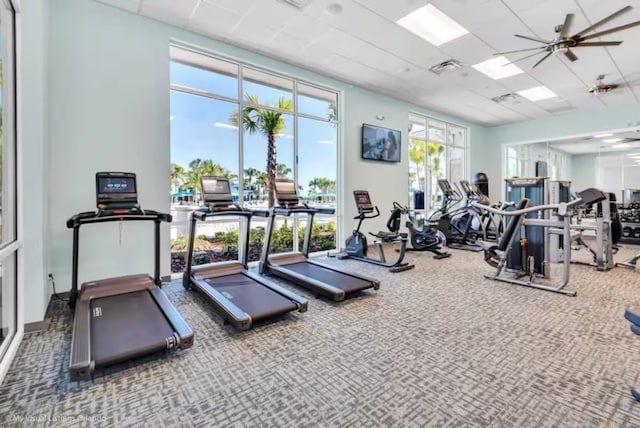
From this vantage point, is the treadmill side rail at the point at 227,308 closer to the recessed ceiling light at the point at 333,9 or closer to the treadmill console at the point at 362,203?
the treadmill console at the point at 362,203

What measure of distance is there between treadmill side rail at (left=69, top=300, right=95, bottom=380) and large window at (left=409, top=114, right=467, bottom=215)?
7447 mm

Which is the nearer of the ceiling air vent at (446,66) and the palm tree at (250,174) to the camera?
the palm tree at (250,174)

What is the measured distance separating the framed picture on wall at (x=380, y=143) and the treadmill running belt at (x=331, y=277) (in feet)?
11.6

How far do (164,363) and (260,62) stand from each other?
501cm

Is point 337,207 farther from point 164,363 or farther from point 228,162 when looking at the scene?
point 164,363

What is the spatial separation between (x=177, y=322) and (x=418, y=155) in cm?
785

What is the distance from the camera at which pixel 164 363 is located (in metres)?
2.38

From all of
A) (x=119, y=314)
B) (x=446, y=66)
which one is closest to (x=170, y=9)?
(x=119, y=314)

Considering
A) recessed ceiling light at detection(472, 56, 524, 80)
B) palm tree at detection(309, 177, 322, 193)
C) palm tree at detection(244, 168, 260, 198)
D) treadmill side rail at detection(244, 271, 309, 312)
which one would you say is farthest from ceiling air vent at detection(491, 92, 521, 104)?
treadmill side rail at detection(244, 271, 309, 312)

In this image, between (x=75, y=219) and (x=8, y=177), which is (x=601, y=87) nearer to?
(x=75, y=219)

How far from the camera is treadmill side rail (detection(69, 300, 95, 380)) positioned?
1.99m

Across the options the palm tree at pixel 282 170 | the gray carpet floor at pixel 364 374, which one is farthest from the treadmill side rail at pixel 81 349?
the palm tree at pixel 282 170

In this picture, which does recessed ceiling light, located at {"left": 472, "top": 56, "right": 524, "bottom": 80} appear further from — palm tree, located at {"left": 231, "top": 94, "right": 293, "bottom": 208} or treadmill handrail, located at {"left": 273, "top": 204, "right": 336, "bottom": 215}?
treadmill handrail, located at {"left": 273, "top": 204, "right": 336, "bottom": 215}

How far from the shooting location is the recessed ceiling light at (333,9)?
4.08m
